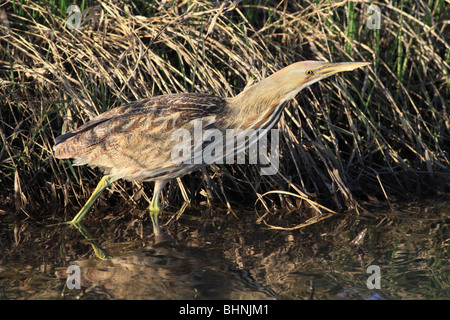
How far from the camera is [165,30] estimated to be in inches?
141

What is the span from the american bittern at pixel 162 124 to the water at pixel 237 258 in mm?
243

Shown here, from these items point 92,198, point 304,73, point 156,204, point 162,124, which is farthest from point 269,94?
point 92,198

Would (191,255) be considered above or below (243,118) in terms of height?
below

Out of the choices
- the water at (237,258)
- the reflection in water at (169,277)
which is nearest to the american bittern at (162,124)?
the water at (237,258)

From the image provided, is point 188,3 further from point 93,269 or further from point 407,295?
point 407,295

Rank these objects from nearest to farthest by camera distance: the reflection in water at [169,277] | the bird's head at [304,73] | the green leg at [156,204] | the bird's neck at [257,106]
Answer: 1. the reflection in water at [169,277]
2. the bird's head at [304,73]
3. the bird's neck at [257,106]
4. the green leg at [156,204]

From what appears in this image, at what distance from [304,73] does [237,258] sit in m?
0.91

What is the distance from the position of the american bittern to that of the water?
0.24 metres

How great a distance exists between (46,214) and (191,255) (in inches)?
39.6

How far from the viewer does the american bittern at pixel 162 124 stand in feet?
9.71

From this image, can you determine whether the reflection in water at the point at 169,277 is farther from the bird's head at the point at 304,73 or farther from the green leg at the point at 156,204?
the bird's head at the point at 304,73

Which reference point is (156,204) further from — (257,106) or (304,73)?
(304,73)

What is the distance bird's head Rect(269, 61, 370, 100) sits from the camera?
288cm
